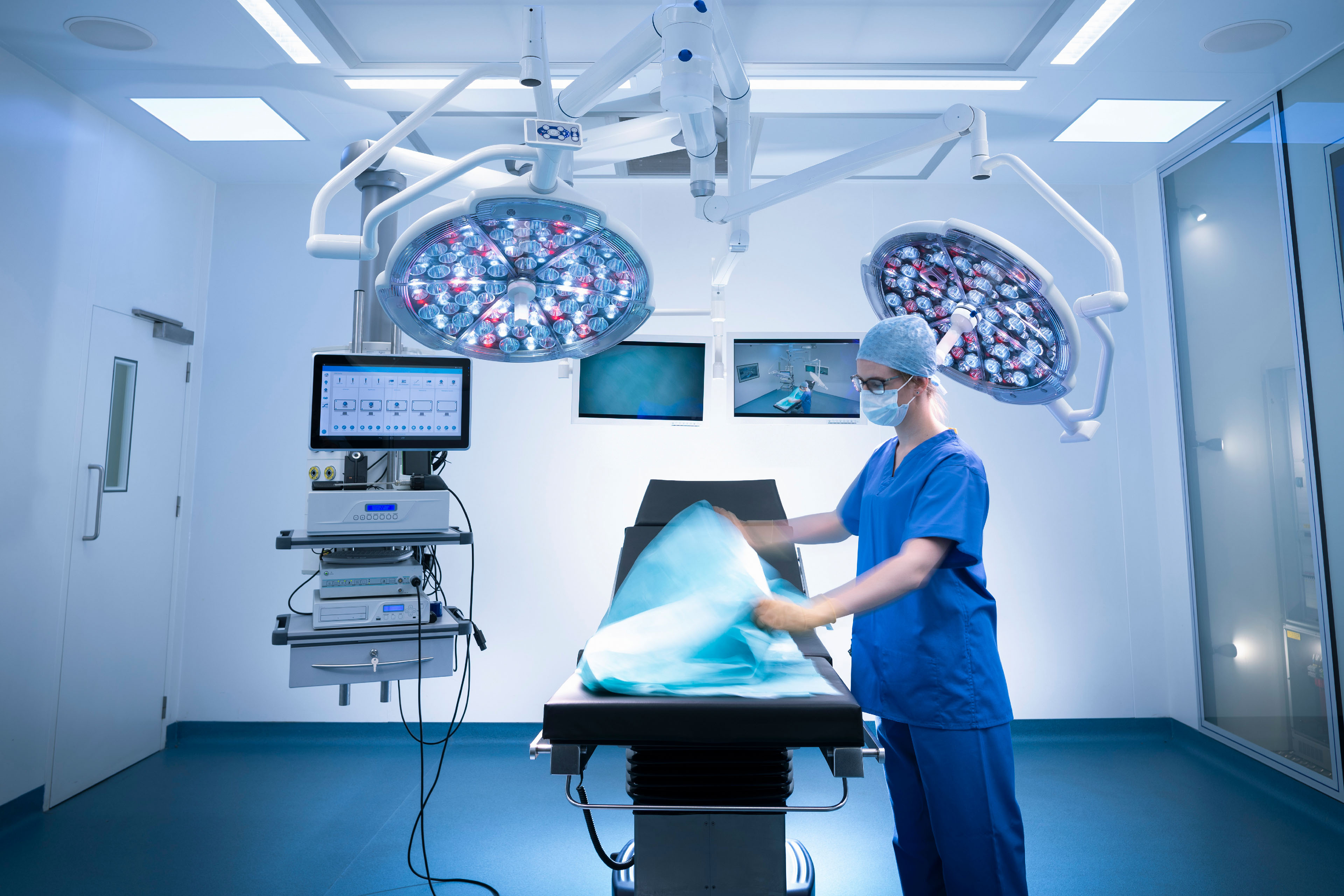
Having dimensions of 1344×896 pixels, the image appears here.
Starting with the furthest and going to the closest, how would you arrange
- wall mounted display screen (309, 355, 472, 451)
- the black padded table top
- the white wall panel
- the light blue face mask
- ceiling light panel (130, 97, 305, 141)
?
ceiling light panel (130, 97, 305, 141)
the white wall panel
wall mounted display screen (309, 355, 472, 451)
the light blue face mask
the black padded table top

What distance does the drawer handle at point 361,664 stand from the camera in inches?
75.5

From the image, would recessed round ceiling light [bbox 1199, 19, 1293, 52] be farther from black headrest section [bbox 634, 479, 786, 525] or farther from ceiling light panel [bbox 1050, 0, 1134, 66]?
black headrest section [bbox 634, 479, 786, 525]

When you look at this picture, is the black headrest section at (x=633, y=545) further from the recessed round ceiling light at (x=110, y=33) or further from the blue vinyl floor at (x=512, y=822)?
the recessed round ceiling light at (x=110, y=33)

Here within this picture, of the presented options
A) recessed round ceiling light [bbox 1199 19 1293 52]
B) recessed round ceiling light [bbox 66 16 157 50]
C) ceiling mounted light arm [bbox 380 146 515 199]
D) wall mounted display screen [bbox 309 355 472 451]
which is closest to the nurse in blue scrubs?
ceiling mounted light arm [bbox 380 146 515 199]

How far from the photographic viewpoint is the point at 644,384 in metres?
2.98

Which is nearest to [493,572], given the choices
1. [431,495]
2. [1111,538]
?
[431,495]

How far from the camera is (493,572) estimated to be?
3109mm

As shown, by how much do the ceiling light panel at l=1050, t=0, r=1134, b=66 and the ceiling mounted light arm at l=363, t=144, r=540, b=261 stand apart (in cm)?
191

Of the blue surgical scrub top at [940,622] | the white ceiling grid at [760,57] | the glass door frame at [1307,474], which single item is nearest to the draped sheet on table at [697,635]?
the blue surgical scrub top at [940,622]

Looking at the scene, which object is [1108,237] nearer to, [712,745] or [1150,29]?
[1150,29]

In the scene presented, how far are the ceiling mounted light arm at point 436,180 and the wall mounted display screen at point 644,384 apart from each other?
1.80 m

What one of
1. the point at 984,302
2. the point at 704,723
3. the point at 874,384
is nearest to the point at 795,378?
the point at 874,384

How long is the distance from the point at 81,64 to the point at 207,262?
95cm

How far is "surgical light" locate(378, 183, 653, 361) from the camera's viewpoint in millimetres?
985
